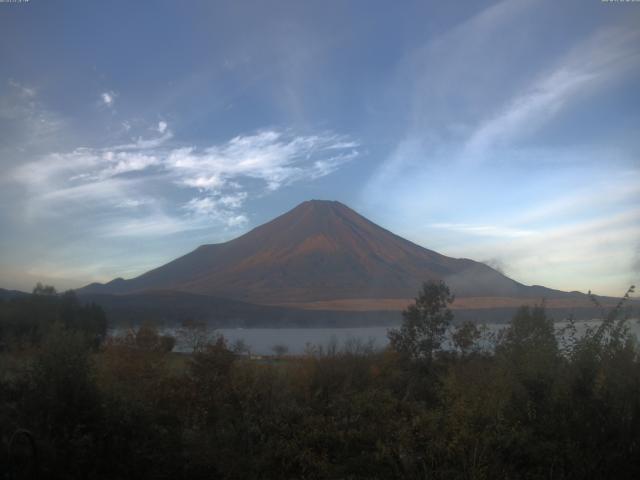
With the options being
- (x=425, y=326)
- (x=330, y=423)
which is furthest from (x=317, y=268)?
(x=330, y=423)

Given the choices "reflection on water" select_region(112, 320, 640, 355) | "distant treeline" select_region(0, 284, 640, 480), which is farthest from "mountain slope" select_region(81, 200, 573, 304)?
"distant treeline" select_region(0, 284, 640, 480)

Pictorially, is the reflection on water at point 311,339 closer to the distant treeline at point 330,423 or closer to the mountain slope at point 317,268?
the distant treeline at point 330,423

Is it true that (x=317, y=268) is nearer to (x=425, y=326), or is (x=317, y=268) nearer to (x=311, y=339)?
(x=311, y=339)

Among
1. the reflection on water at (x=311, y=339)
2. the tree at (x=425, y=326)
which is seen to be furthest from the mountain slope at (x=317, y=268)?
the tree at (x=425, y=326)

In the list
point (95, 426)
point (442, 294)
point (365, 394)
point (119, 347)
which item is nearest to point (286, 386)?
point (365, 394)

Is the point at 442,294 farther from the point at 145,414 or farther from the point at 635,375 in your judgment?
the point at 145,414

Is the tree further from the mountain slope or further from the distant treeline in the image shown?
the mountain slope

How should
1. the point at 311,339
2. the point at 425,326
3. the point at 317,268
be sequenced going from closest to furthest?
the point at 425,326 < the point at 311,339 < the point at 317,268
